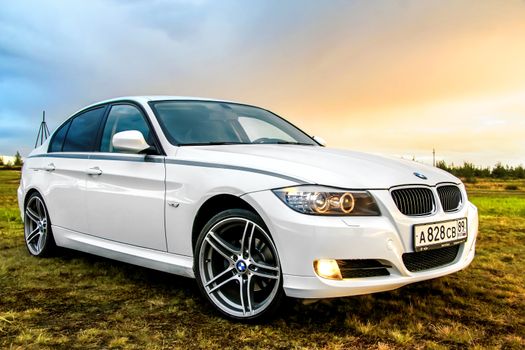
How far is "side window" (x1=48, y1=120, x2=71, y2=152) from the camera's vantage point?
6004 mm

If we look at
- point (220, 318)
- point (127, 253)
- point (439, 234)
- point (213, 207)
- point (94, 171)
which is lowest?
point (220, 318)

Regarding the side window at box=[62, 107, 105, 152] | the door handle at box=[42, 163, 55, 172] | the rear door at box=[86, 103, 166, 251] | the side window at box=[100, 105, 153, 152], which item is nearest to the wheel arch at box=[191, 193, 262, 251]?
the rear door at box=[86, 103, 166, 251]

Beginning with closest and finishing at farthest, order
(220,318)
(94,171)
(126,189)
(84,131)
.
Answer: (220,318) < (126,189) < (94,171) < (84,131)

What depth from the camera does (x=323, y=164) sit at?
353 centimetres

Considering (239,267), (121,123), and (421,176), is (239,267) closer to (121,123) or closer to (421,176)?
(421,176)

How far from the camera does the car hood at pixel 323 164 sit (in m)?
3.35

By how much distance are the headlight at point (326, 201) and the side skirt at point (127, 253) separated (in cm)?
109

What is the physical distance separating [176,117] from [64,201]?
1.76m

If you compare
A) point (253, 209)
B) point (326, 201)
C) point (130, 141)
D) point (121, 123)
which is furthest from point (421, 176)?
point (121, 123)

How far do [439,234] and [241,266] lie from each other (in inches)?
52.6

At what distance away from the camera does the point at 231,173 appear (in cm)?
360

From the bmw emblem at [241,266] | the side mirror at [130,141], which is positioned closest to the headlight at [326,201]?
the bmw emblem at [241,266]

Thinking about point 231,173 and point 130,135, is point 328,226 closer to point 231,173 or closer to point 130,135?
point 231,173

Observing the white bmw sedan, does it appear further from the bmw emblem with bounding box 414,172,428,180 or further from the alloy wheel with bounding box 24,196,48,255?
the alloy wheel with bounding box 24,196,48,255
